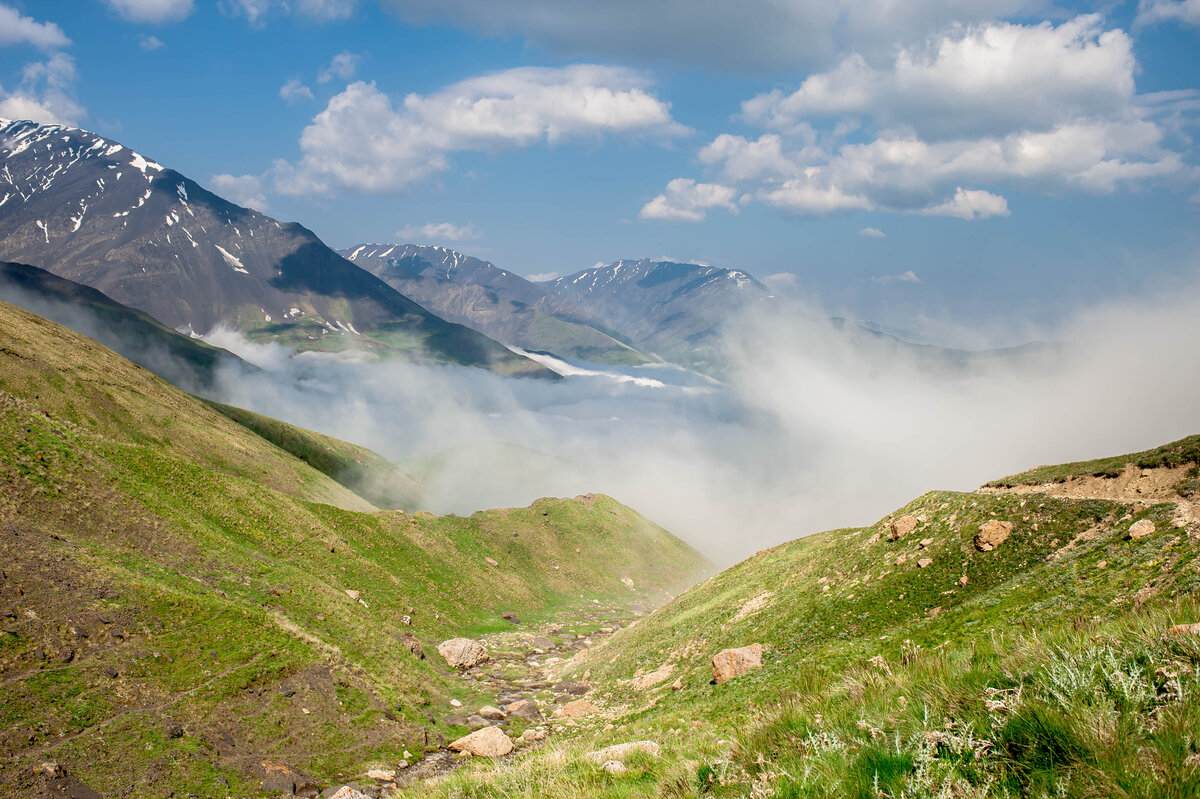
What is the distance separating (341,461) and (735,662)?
509 ft

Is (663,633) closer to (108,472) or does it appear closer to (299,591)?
(299,591)

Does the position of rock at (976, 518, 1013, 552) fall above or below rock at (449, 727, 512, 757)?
above

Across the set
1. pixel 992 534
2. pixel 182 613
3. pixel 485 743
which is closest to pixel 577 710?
pixel 485 743

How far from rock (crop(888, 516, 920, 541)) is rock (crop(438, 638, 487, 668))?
1438 inches

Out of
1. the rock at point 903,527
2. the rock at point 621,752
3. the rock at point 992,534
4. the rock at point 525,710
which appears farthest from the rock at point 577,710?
the rock at point 621,752

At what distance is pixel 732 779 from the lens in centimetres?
672

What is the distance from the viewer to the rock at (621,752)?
10.0 m

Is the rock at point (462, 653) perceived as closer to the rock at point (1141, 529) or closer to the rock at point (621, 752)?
the rock at point (621, 752)

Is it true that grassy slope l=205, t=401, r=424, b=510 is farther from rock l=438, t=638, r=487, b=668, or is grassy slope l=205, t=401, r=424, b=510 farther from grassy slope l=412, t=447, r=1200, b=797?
grassy slope l=412, t=447, r=1200, b=797

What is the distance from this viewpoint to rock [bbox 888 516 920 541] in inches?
1342

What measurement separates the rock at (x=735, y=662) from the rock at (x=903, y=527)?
10924 mm

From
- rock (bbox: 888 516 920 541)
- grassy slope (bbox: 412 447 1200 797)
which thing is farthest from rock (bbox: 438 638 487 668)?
rock (bbox: 888 516 920 541)

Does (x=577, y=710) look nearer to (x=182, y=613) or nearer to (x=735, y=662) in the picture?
(x=735, y=662)

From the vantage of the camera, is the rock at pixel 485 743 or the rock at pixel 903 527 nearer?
the rock at pixel 485 743
